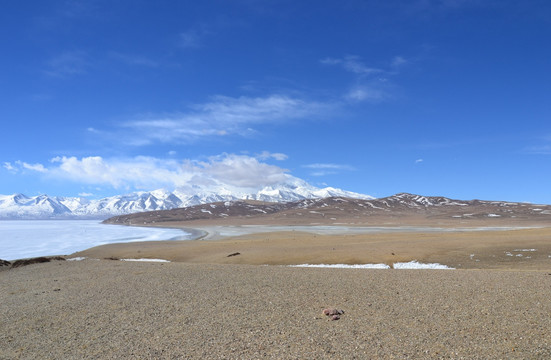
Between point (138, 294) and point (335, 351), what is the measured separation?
9.38 metres

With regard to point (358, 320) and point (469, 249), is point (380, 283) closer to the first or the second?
point (358, 320)

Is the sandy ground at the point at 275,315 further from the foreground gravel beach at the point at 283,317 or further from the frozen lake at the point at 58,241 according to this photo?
the frozen lake at the point at 58,241

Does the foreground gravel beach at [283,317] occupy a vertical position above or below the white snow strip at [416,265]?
above

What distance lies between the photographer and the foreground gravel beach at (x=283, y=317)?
8.79 m

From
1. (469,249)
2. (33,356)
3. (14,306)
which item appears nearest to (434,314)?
(33,356)

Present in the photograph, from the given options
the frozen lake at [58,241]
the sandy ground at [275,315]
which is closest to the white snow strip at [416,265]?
the sandy ground at [275,315]

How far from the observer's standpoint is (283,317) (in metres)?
11.3

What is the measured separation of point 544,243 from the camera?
30500 millimetres

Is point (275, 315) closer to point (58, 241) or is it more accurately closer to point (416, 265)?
point (416, 265)

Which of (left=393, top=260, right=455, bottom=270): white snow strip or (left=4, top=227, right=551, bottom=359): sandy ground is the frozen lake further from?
(left=393, top=260, right=455, bottom=270): white snow strip

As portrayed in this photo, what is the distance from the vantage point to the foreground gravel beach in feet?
28.8

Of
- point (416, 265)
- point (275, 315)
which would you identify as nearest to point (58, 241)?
point (416, 265)

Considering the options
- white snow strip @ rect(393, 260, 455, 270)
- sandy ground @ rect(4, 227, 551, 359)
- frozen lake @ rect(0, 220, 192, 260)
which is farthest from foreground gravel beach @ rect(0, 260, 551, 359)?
frozen lake @ rect(0, 220, 192, 260)

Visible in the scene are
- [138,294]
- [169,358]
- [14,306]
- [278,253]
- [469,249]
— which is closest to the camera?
[169,358]
